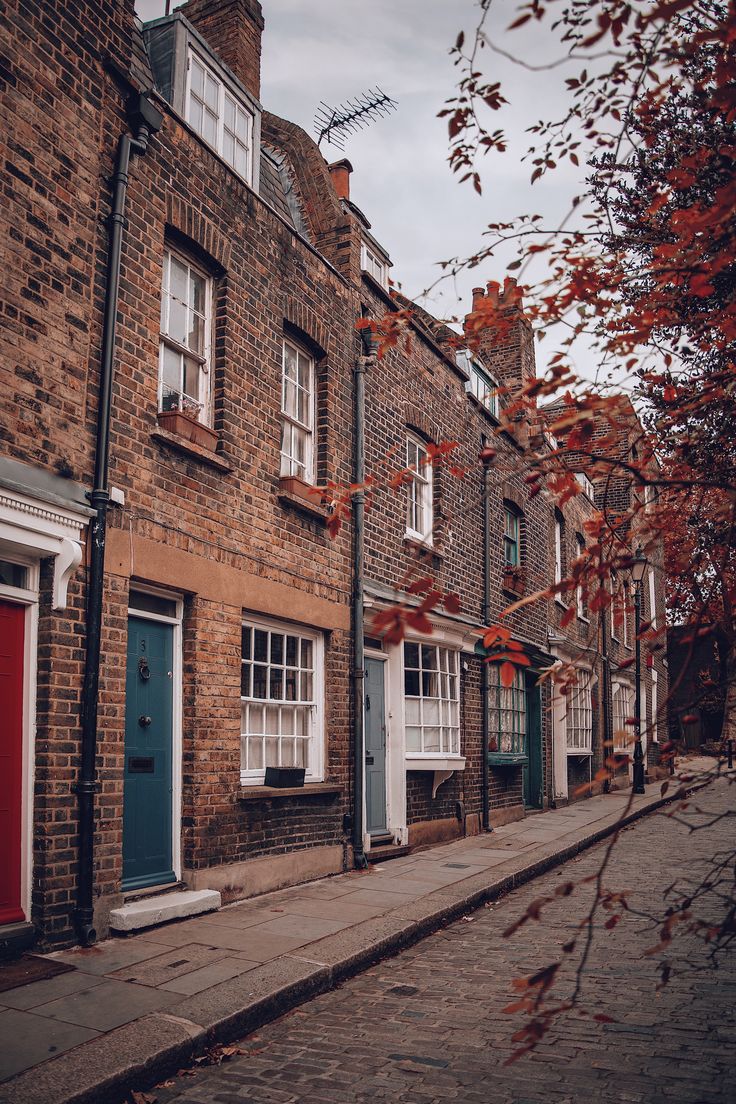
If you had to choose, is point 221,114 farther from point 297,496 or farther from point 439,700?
point 439,700

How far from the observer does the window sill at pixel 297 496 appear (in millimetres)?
9983

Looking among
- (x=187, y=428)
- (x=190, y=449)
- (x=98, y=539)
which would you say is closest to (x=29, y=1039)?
(x=98, y=539)

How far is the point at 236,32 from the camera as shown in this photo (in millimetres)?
10812

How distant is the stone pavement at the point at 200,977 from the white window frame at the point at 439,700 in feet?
8.35

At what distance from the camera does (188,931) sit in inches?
287

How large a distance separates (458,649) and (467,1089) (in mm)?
9692

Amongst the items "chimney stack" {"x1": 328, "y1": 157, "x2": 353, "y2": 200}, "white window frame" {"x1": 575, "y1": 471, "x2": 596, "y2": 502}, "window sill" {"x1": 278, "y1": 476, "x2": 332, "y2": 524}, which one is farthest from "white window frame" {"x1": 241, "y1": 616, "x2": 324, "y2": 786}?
"white window frame" {"x1": 575, "y1": 471, "x2": 596, "y2": 502}

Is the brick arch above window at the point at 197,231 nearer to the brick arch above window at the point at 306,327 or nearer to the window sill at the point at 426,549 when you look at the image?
the brick arch above window at the point at 306,327

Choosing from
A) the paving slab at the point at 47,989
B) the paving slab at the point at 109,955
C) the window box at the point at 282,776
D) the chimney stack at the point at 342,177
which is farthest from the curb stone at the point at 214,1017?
the chimney stack at the point at 342,177

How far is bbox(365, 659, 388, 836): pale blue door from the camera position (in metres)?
11.8

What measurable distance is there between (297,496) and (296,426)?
1.04m

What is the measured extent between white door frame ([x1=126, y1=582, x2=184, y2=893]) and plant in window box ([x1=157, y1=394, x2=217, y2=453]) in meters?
1.38

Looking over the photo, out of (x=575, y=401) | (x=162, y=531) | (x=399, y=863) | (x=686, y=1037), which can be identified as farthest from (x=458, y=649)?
(x=575, y=401)

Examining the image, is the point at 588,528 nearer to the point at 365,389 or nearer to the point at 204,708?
the point at 204,708
